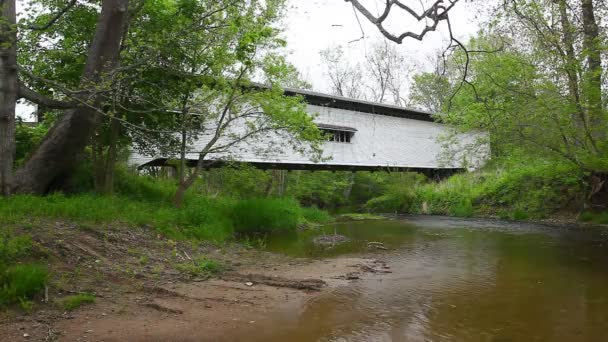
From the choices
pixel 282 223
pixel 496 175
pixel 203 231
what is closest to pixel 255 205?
pixel 282 223

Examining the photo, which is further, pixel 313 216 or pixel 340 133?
pixel 340 133

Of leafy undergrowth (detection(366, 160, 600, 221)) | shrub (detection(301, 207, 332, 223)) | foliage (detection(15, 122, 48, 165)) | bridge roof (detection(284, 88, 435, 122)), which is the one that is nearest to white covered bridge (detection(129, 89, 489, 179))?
bridge roof (detection(284, 88, 435, 122))

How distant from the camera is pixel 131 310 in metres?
4.45

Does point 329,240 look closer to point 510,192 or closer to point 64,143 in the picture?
point 64,143

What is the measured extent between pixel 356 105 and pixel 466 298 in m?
15.9

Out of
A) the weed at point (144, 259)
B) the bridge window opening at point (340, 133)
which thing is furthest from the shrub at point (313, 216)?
the weed at point (144, 259)

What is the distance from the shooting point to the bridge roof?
18.2 m

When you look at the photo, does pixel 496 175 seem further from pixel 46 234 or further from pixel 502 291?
pixel 46 234

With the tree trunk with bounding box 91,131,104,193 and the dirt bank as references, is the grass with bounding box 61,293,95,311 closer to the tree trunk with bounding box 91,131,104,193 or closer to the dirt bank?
the dirt bank

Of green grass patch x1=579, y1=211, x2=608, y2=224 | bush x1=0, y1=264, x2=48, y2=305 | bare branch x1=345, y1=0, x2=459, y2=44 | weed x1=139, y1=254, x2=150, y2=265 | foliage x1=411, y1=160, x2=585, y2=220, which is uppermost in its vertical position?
bare branch x1=345, y1=0, x2=459, y2=44

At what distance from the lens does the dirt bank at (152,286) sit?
392 centimetres

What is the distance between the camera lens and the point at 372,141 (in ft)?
69.1

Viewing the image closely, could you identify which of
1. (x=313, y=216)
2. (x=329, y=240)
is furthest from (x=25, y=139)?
(x=313, y=216)

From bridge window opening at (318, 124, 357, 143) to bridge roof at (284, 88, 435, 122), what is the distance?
3.34 feet
